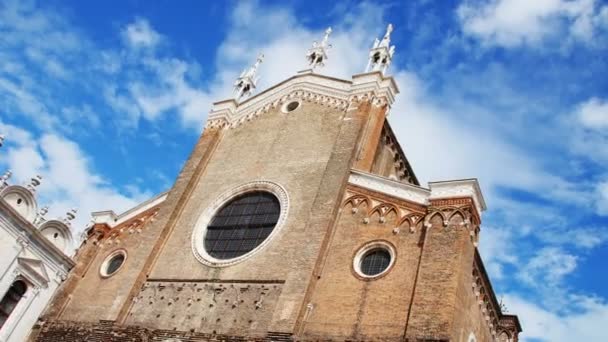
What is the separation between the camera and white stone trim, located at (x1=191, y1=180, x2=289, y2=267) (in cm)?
1617

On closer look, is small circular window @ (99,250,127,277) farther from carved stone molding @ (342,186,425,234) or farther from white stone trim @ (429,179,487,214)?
white stone trim @ (429,179,487,214)

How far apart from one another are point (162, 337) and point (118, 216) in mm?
6963

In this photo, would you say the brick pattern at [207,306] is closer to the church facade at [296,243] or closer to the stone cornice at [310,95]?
the church facade at [296,243]

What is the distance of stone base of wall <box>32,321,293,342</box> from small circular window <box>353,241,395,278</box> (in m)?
2.48

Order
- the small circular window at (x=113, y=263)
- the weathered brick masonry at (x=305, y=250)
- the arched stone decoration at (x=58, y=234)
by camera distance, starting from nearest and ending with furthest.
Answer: the weathered brick masonry at (x=305, y=250), the arched stone decoration at (x=58, y=234), the small circular window at (x=113, y=263)

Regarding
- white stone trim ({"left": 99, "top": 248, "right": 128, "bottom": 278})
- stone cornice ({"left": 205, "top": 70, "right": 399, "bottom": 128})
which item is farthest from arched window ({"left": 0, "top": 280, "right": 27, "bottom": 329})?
stone cornice ({"left": 205, "top": 70, "right": 399, "bottom": 128})

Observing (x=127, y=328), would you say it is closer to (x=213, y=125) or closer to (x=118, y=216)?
(x=118, y=216)

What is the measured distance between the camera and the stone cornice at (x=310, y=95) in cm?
1866

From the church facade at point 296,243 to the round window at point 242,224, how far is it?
4 centimetres

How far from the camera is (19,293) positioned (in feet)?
56.3

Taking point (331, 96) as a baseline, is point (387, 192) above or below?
below

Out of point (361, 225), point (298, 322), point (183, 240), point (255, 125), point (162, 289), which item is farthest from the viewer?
point (255, 125)

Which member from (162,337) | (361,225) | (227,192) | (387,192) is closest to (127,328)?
(162,337)

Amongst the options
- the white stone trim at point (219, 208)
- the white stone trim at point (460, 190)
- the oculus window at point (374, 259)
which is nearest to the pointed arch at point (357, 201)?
the oculus window at point (374, 259)
